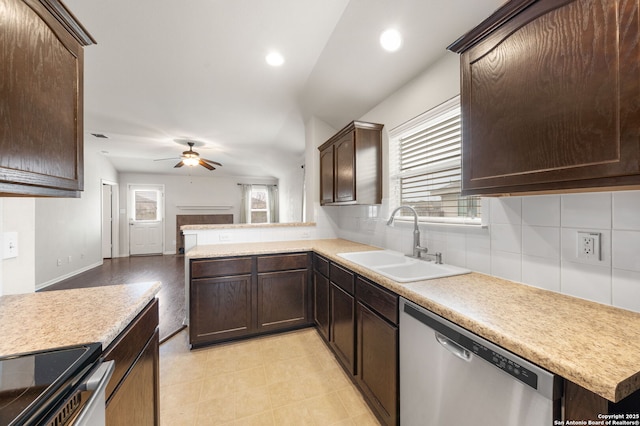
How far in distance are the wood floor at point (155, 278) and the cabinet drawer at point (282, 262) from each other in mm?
1245

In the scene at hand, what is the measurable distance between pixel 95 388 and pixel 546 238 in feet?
5.69

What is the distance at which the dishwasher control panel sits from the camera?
0.70 m

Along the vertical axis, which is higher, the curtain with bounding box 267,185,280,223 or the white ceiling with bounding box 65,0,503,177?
the white ceiling with bounding box 65,0,503,177

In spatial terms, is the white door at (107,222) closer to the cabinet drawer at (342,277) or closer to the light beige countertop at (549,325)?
the cabinet drawer at (342,277)

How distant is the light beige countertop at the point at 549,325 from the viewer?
0.59 metres

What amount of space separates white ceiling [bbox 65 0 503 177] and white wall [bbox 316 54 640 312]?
0.98 ft

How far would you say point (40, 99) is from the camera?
820 mm

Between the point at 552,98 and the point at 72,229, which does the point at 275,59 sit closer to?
the point at 552,98

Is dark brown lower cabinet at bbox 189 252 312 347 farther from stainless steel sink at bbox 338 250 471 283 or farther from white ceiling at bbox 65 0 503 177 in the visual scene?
white ceiling at bbox 65 0 503 177

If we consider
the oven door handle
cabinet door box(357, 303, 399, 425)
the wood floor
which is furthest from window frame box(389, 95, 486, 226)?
the wood floor

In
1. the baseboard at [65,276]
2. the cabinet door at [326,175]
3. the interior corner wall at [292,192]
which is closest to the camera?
the cabinet door at [326,175]

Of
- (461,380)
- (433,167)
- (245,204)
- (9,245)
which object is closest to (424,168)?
(433,167)

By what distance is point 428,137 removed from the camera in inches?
77.0

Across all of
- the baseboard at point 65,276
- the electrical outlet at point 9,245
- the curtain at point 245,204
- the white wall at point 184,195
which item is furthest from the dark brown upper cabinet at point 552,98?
the white wall at point 184,195
